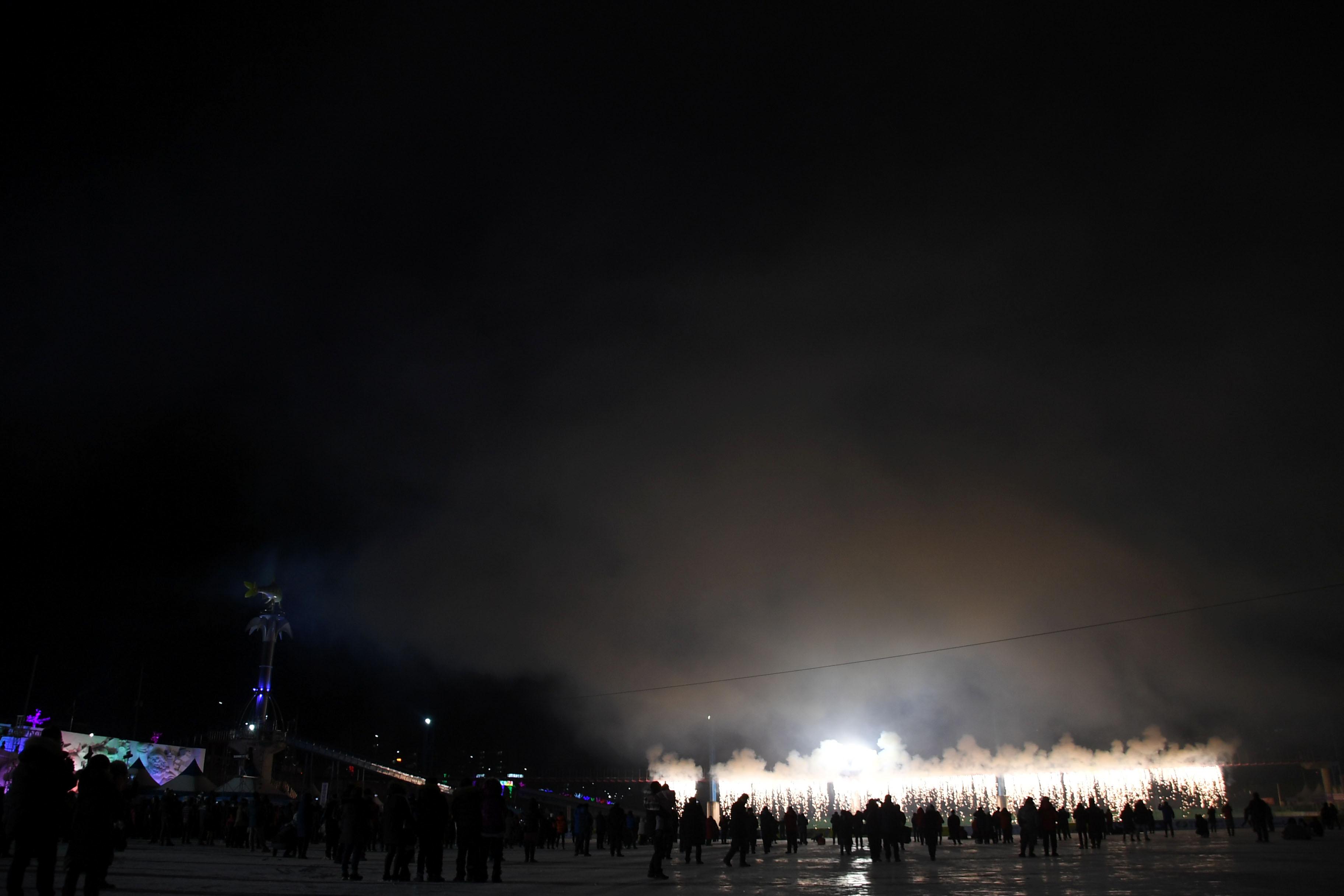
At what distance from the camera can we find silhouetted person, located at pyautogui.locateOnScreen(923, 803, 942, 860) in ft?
67.7

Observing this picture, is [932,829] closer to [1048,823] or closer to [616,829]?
[1048,823]

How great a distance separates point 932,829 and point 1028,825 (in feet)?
10.3

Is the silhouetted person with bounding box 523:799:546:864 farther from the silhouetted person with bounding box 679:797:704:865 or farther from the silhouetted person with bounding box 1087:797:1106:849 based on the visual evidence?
the silhouetted person with bounding box 1087:797:1106:849

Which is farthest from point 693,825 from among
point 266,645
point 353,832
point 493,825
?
point 266,645

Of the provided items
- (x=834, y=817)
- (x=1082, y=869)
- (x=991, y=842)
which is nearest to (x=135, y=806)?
(x=834, y=817)

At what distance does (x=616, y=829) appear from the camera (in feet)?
81.1

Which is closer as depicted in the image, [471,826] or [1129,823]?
[471,826]

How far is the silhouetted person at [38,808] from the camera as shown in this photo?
23.5ft

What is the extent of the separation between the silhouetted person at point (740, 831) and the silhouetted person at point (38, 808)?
1369 cm

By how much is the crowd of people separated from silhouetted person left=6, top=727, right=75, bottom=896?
0.04ft

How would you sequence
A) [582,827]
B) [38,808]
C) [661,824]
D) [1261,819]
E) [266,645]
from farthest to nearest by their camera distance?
[266,645], [582,827], [1261,819], [661,824], [38,808]

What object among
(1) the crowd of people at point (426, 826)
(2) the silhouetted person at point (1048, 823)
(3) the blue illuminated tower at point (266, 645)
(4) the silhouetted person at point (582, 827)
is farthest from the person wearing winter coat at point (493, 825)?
(3) the blue illuminated tower at point (266, 645)

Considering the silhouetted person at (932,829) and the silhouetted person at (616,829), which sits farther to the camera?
the silhouetted person at (616,829)

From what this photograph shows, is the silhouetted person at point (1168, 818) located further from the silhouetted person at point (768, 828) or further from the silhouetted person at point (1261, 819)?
the silhouetted person at point (768, 828)
